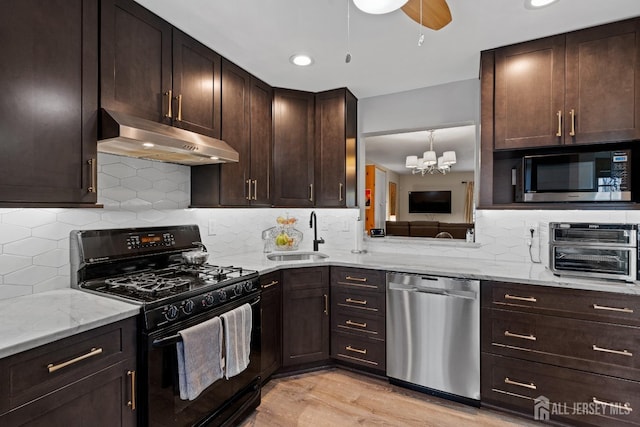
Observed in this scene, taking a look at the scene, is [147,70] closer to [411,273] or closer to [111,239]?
[111,239]

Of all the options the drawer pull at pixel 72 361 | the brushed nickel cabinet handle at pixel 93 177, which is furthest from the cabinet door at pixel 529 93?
the drawer pull at pixel 72 361

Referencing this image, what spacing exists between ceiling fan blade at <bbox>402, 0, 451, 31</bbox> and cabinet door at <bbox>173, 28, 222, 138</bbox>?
4.71ft

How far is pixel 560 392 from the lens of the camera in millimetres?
1969

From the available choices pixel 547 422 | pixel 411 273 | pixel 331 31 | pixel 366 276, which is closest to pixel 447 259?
pixel 411 273

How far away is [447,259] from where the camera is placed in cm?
281

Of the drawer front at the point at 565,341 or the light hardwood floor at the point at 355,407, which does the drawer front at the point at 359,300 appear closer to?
the light hardwood floor at the point at 355,407

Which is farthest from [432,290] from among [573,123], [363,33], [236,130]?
[236,130]

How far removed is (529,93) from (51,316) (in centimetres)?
310

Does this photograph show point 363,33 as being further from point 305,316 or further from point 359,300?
point 305,316

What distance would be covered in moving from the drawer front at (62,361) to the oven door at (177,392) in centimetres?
11

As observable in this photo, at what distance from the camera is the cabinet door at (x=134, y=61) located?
1.68 m

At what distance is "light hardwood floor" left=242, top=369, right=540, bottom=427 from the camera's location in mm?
2080

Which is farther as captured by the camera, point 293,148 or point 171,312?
point 293,148

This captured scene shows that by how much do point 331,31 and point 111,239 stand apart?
1949 millimetres
